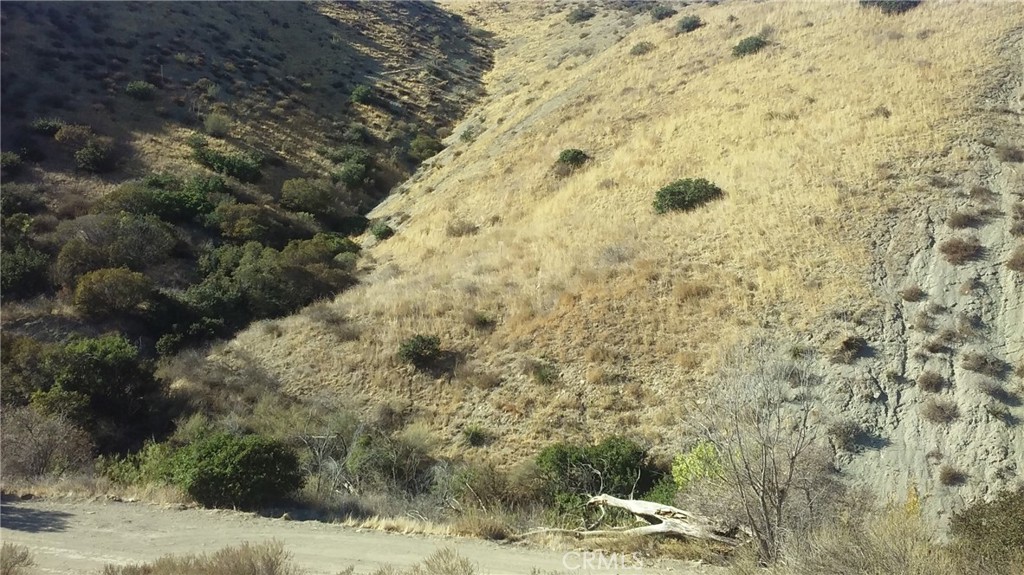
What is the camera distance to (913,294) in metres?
15.0

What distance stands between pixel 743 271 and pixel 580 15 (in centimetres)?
4966

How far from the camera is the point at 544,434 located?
14773mm

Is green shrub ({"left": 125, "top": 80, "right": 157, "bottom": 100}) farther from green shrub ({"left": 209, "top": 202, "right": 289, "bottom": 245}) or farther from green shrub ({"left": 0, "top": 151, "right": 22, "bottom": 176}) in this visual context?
green shrub ({"left": 209, "top": 202, "right": 289, "bottom": 245})

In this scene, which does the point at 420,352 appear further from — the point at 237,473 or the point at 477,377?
the point at 237,473

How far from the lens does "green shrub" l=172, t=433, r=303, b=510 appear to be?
11188mm

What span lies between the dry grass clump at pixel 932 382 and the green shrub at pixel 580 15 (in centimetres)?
5300

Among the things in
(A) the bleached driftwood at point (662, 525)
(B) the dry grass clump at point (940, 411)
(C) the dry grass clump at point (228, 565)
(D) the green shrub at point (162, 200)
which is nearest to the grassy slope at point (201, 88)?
(D) the green shrub at point (162, 200)

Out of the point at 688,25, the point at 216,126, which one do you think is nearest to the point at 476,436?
the point at 216,126

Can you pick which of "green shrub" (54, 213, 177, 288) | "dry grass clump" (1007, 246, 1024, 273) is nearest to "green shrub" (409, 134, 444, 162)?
"green shrub" (54, 213, 177, 288)

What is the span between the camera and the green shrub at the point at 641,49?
39.2m

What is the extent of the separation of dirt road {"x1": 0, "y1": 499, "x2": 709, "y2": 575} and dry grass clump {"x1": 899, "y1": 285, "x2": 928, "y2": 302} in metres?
10.6

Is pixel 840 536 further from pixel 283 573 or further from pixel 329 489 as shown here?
pixel 329 489

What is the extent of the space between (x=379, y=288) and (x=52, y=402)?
10.4 m

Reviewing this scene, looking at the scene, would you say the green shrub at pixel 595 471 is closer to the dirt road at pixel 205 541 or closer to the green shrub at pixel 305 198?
the dirt road at pixel 205 541
